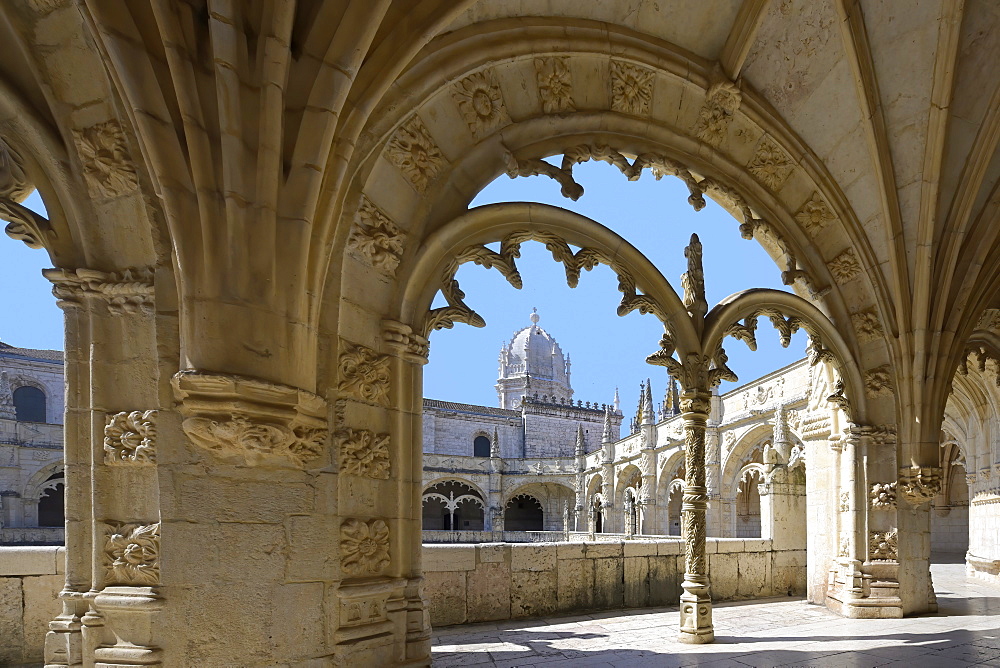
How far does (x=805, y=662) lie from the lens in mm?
3865

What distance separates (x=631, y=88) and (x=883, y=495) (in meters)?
4.12

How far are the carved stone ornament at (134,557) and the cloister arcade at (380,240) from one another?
0.04ft

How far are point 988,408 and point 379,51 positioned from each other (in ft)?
31.8

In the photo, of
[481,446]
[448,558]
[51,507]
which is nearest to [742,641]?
[448,558]

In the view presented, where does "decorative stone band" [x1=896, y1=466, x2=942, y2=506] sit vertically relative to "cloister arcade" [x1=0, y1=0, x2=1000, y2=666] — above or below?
below

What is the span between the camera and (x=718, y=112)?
15.4ft

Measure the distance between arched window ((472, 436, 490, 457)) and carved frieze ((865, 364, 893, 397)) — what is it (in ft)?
95.7

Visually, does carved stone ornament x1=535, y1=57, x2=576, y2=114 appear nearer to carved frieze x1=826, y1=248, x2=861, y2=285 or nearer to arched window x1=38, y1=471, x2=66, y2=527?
carved frieze x1=826, y1=248, x2=861, y2=285

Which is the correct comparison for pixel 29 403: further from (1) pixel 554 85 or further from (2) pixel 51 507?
(1) pixel 554 85

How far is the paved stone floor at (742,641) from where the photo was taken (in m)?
3.91

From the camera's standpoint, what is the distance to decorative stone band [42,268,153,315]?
9.07ft

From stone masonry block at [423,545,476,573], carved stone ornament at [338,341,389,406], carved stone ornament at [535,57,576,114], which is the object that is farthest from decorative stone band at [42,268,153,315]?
stone masonry block at [423,545,476,573]

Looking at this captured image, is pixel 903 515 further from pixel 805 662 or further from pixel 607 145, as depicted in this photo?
pixel 607 145

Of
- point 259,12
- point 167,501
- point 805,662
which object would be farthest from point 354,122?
point 805,662
